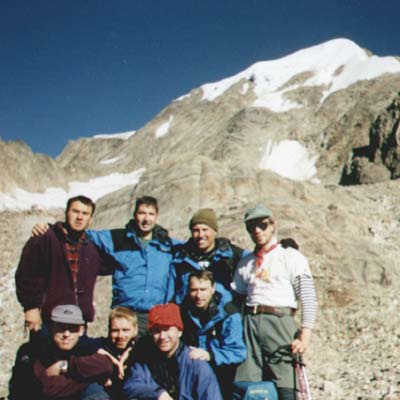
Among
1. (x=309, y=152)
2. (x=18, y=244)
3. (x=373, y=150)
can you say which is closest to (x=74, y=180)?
(x=309, y=152)

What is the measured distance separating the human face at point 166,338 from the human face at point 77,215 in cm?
142

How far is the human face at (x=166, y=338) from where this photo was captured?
14.7 ft

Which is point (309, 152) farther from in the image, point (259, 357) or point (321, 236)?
point (259, 357)

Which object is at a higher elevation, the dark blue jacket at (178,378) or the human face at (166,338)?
the human face at (166,338)

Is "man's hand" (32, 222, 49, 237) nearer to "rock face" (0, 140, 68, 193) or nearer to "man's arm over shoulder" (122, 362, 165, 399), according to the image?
"man's arm over shoulder" (122, 362, 165, 399)

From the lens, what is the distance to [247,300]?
204 inches

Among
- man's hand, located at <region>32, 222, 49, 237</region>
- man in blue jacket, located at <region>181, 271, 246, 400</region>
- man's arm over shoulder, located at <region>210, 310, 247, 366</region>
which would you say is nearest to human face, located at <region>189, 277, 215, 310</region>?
man in blue jacket, located at <region>181, 271, 246, 400</region>

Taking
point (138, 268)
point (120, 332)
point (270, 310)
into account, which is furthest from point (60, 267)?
point (270, 310)

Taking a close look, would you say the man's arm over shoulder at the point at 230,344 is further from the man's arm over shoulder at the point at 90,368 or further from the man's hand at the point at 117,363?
the man's arm over shoulder at the point at 90,368

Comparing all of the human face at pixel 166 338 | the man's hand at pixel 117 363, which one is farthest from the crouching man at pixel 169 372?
the man's hand at pixel 117 363

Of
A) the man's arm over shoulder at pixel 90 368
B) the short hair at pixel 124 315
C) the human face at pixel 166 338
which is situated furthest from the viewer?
the short hair at pixel 124 315

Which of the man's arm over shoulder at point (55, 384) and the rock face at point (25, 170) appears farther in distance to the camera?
the rock face at point (25, 170)

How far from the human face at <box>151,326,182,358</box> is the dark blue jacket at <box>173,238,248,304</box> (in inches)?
29.9

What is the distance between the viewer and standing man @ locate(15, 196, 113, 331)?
5.03 m
